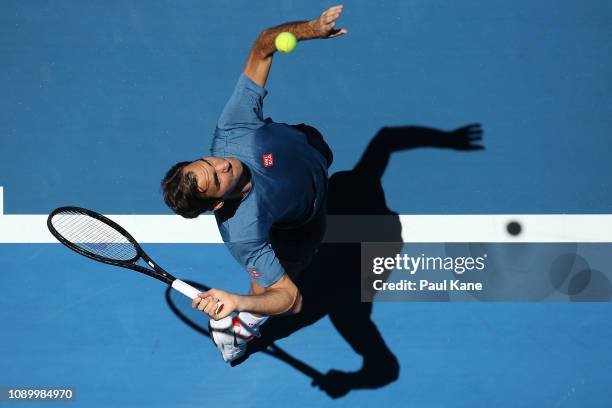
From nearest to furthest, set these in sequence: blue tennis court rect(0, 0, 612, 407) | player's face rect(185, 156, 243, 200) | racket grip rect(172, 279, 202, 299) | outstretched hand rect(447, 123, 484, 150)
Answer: player's face rect(185, 156, 243, 200)
racket grip rect(172, 279, 202, 299)
blue tennis court rect(0, 0, 612, 407)
outstretched hand rect(447, 123, 484, 150)

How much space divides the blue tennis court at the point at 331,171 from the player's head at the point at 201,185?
184 centimetres

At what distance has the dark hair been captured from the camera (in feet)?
11.0

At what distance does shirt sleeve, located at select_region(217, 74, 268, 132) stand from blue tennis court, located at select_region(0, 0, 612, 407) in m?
1.57

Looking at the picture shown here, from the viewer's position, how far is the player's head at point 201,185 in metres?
3.35

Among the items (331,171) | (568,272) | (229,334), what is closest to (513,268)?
(568,272)

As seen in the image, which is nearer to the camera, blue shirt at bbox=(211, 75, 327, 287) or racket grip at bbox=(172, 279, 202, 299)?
blue shirt at bbox=(211, 75, 327, 287)

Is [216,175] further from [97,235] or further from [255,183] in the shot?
[97,235]

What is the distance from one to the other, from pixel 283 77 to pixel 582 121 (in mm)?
2294

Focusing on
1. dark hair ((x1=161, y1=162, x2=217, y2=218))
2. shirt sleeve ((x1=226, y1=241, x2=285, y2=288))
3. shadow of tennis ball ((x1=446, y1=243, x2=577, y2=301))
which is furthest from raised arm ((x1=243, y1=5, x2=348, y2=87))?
shadow of tennis ball ((x1=446, y1=243, x2=577, y2=301))

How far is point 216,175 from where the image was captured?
11.1 ft

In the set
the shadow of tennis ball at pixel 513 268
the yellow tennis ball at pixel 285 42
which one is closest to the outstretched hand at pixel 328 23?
the yellow tennis ball at pixel 285 42

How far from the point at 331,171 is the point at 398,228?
666mm

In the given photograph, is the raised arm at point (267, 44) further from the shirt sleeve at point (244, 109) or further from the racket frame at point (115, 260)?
the racket frame at point (115, 260)

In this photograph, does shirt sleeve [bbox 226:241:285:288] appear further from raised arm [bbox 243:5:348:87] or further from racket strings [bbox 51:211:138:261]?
racket strings [bbox 51:211:138:261]
